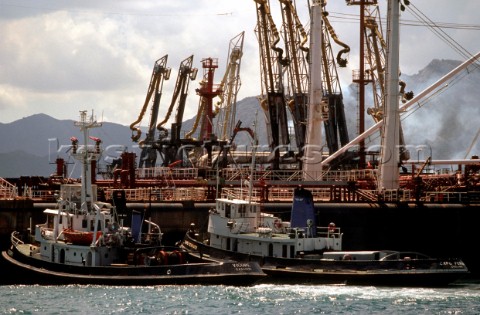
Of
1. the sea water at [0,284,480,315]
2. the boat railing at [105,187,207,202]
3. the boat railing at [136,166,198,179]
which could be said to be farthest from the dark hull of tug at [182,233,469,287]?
the boat railing at [136,166,198,179]

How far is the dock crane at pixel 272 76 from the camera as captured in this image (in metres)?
89.9

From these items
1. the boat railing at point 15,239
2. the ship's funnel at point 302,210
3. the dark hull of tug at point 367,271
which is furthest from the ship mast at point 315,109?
the boat railing at point 15,239

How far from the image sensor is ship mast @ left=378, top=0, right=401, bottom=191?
6700 centimetres

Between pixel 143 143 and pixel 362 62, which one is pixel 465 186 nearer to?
pixel 362 62

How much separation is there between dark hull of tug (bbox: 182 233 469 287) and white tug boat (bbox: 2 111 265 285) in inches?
109

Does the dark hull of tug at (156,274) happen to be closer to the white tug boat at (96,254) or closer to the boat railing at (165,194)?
the white tug boat at (96,254)

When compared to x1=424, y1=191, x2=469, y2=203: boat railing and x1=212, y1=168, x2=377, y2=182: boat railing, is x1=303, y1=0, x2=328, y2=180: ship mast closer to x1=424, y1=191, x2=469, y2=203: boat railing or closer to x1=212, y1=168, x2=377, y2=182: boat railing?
x1=212, y1=168, x2=377, y2=182: boat railing

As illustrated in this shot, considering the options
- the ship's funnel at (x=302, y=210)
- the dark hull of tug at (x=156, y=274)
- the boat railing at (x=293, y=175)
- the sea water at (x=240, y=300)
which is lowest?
the sea water at (x=240, y=300)

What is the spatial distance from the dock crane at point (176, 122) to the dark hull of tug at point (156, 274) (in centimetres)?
4564

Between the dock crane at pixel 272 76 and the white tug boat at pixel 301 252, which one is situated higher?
the dock crane at pixel 272 76

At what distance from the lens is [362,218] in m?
64.0

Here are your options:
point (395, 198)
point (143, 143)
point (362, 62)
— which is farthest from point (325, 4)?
point (143, 143)

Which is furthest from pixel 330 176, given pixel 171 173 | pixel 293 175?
pixel 171 173

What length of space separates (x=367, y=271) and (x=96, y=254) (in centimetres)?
1436
